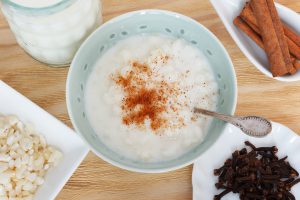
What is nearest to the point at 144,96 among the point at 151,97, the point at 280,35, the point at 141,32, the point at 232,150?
the point at 151,97

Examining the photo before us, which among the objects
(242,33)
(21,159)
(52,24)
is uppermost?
(52,24)

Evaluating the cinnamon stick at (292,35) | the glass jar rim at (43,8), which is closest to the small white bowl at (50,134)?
the glass jar rim at (43,8)

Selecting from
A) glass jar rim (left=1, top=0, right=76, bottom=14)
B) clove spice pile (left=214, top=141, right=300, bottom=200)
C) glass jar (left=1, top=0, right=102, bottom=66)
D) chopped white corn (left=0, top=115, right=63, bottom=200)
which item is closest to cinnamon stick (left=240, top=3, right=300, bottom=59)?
clove spice pile (left=214, top=141, right=300, bottom=200)

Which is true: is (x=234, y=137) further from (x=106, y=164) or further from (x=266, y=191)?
(x=106, y=164)

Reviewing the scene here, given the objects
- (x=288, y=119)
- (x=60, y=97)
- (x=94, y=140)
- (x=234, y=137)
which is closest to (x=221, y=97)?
(x=234, y=137)

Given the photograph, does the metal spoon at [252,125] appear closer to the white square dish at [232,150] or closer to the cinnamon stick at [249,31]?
the white square dish at [232,150]

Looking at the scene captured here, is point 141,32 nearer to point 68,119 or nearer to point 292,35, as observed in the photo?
point 68,119

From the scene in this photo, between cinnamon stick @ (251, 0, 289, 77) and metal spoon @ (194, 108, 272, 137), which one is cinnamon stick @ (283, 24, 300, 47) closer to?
cinnamon stick @ (251, 0, 289, 77)
